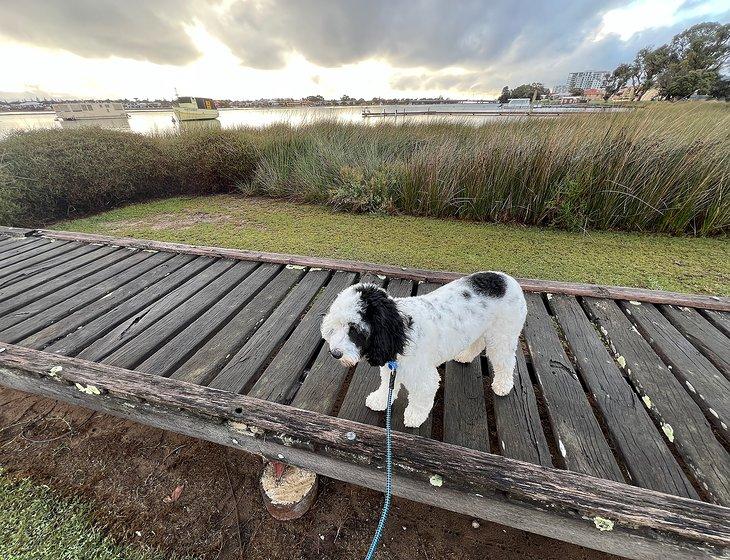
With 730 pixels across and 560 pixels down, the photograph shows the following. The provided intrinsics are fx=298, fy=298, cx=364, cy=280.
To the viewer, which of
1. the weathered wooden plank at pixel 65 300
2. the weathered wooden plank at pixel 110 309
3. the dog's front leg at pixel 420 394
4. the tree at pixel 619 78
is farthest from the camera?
the tree at pixel 619 78

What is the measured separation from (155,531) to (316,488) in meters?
0.96

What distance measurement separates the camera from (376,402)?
1779 millimetres

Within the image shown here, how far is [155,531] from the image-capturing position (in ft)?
5.81

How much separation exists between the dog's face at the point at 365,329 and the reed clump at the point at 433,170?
4690mm

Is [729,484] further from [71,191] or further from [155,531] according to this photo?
[71,191]

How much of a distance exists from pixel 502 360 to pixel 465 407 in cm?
37

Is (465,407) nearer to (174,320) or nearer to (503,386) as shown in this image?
(503,386)

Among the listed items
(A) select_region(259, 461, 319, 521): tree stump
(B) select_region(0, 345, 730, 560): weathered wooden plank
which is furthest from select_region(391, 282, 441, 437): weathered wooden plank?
(A) select_region(259, 461, 319, 521): tree stump

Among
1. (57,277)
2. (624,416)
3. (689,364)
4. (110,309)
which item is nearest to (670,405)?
(624,416)

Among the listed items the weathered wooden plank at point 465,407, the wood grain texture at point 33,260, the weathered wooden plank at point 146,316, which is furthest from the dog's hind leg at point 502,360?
the wood grain texture at point 33,260

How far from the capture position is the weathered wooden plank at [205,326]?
2100 mm

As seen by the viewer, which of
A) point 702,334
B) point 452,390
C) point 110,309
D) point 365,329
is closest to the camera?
point 365,329

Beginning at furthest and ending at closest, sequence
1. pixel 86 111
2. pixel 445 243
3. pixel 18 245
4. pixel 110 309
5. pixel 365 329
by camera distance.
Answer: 1. pixel 86 111
2. pixel 445 243
3. pixel 18 245
4. pixel 110 309
5. pixel 365 329

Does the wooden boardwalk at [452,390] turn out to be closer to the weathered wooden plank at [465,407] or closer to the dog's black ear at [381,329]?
the weathered wooden plank at [465,407]
